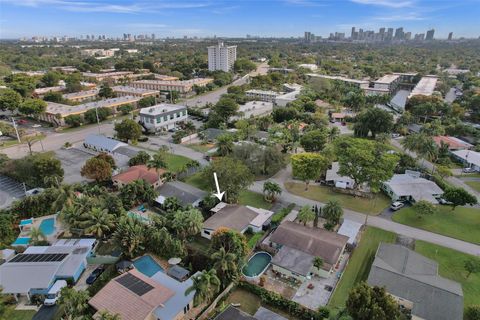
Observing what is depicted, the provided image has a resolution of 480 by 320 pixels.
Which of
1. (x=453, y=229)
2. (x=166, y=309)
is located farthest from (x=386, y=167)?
(x=166, y=309)

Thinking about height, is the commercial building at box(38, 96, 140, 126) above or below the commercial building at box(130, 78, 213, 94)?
below

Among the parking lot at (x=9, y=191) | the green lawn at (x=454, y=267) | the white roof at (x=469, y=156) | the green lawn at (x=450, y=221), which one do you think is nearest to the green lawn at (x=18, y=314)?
the parking lot at (x=9, y=191)

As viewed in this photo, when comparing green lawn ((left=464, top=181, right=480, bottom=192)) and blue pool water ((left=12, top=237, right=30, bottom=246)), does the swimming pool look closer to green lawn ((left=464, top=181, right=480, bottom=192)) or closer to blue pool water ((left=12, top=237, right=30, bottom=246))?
blue pool water ((left=12, top=237, right=30, bottom=246))

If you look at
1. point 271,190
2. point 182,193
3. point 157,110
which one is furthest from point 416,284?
point 157,110

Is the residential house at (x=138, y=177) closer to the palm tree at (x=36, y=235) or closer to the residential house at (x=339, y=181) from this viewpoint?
the palm tree at (x=36, y=235)

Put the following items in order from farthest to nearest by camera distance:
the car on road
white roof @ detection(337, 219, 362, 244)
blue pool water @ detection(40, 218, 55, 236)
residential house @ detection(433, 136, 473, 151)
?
residential house @ detection(433, 136, 473, 151)
blue pool water @ detection(40, 218, 55, 236)
white roof @ detection(337, 219, 362, 244)
the car on road

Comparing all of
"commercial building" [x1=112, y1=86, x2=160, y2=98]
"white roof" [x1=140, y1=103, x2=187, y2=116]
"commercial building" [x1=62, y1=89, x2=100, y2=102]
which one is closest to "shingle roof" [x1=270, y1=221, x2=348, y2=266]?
"white roof" [x1=140, y1=103, x2=187, y2=116]

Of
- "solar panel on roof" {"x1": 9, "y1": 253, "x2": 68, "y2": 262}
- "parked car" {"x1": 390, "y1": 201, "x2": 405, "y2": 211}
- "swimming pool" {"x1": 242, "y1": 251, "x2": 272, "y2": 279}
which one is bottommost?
"swimming pool" {"x1": 242, "y1": 251, "x2": 272, "y2": 279}

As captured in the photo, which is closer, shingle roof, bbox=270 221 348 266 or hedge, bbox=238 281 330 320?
hedge, bbox=238 281 330 320
